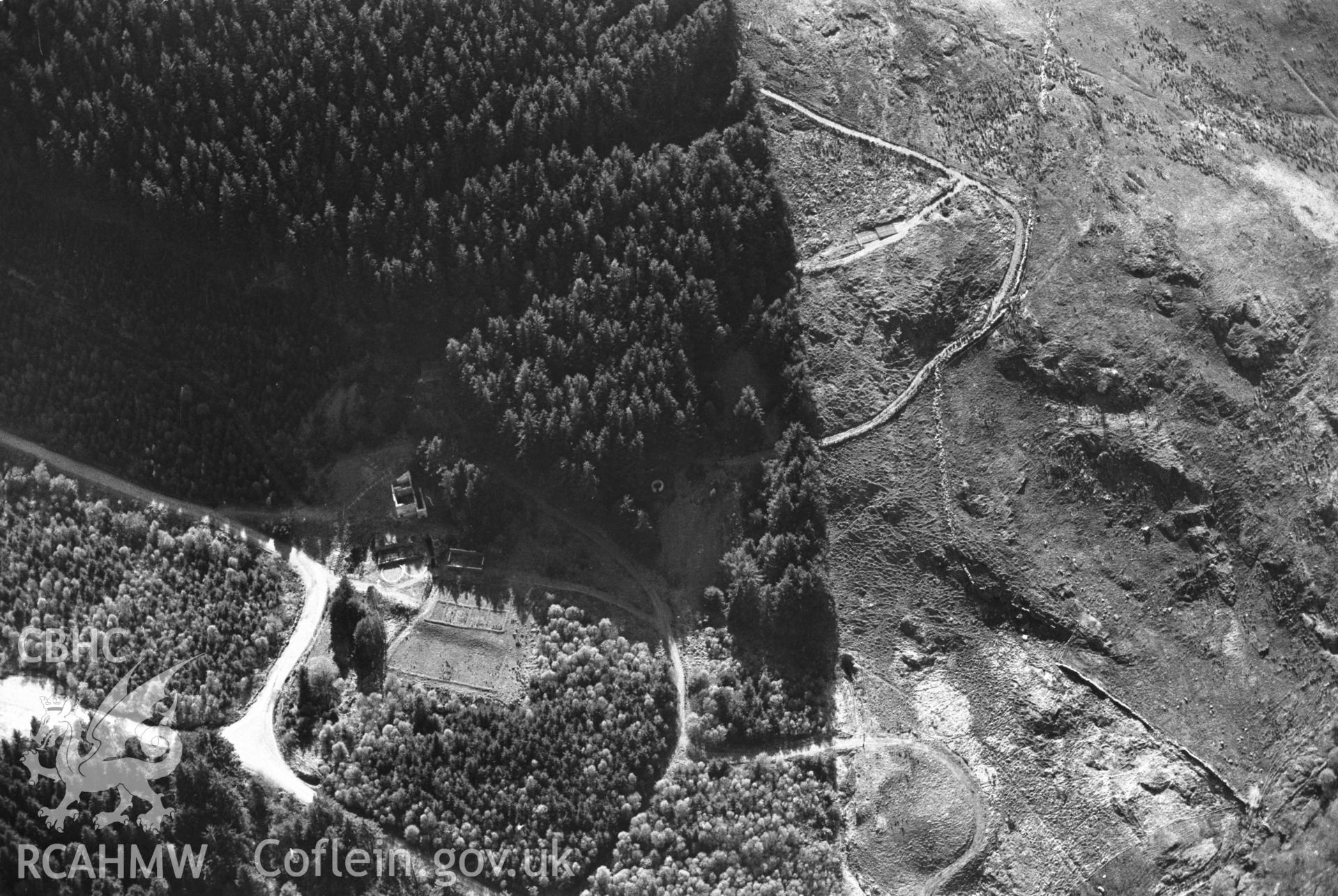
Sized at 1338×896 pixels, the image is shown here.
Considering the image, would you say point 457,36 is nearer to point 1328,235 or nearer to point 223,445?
point 223,445

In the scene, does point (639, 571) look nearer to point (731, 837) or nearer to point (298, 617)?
point (731, 837)

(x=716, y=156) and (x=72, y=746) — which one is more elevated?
(x=716, y=156)

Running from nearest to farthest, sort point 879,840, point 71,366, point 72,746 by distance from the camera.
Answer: point 72,746
point 879,840
point 71,366

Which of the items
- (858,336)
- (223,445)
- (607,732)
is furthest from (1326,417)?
(223,445)

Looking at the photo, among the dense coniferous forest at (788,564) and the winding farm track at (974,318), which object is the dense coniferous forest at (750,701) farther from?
the winding farm track at (974,318)

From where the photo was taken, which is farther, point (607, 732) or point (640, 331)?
point (640, 331)

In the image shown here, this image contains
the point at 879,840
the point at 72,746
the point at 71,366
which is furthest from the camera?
the point at 71,366

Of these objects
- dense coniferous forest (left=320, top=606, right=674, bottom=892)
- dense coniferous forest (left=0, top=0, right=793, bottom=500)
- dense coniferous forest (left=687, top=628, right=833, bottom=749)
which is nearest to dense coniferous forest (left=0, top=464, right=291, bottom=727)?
dense coniferous forest (left=0, top=0, right=793, bottom=500)
